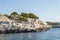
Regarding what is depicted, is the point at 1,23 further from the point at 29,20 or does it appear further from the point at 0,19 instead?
the point at 29,20

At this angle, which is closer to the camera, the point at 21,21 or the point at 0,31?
the point at 0,31

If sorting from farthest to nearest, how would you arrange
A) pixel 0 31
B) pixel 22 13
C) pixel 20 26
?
1. pixel 22 13
2. pixel 20 26
3. pixel 0 31

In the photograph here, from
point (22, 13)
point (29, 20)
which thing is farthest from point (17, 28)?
point (22, 13)

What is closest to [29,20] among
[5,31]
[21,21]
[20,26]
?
[21,21]

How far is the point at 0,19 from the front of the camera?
255 feet

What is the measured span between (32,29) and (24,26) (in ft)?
9.31

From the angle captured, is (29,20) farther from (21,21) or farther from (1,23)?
(1,23)

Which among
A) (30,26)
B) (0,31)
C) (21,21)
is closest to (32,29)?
(30,26)

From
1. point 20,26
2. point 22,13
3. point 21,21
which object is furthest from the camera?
point 22,13

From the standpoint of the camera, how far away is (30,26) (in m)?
79.5

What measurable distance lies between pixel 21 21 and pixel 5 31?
13.0 m

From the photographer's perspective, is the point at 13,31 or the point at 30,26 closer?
the point at 13,31

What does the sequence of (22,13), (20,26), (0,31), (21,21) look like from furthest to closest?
(22,13) < (21,21) < (20,26) < (0,31)

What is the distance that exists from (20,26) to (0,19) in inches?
281
